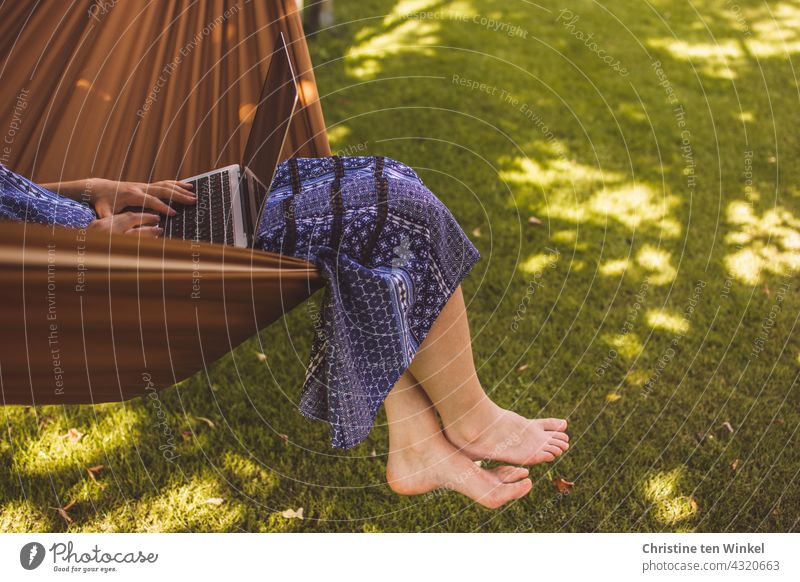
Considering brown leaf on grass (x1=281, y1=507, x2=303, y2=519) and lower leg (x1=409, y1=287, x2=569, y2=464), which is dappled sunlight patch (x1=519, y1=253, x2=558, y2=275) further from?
brown leaf on grass (x1=281, y1=507, x2=303, y2=519)

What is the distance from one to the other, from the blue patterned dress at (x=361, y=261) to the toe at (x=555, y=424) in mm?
530

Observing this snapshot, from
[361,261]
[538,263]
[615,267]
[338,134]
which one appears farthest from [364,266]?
[338,134]

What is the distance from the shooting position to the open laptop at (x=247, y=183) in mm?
1620

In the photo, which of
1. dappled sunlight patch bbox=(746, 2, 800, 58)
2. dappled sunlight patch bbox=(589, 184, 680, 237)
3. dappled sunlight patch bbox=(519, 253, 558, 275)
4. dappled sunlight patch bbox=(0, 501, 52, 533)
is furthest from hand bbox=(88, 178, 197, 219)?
dappled sunlight patch bbox=(746, 2, 800, 58)

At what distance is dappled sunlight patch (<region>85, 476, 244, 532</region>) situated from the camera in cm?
174

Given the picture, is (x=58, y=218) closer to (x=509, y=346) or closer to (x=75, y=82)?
(x=75, y=82)

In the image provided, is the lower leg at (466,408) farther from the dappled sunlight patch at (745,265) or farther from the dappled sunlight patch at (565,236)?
the dappled sunlight patch at (745,265)

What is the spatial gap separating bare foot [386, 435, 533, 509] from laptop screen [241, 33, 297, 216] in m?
0.68

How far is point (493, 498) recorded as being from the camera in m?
1.68

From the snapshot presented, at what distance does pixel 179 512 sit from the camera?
5.81 feet

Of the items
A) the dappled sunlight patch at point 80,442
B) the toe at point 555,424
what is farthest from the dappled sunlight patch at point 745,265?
the dappled sunlight patch at point 80,442
